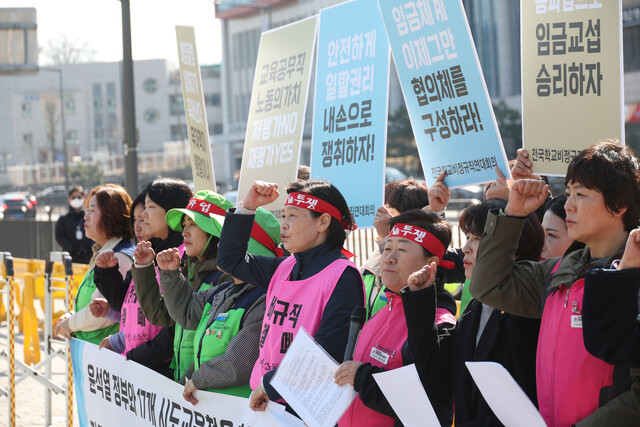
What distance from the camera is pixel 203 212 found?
487 cm

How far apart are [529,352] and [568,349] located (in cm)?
36

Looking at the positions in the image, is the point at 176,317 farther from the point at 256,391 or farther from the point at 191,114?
the point at 191,114

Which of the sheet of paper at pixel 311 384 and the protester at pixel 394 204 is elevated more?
the protester at pixel 394 204

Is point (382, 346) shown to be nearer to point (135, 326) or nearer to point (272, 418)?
point (272, 418)

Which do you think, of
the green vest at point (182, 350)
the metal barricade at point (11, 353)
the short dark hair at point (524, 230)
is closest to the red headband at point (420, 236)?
the short dark hair at point (524, 230)

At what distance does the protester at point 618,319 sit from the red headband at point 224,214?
2634 millimetres

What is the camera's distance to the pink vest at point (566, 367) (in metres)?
2.77

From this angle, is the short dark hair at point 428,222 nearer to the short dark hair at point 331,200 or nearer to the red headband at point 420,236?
the red headband at point 420,236

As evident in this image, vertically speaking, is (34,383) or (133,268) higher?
(133,268)

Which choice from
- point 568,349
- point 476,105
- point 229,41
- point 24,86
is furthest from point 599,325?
point 24,86

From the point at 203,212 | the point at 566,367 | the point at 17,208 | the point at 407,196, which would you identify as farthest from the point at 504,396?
the point at 17,208

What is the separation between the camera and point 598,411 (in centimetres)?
266

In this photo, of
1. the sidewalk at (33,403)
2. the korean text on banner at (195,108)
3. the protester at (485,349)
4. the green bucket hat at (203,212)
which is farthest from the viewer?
Answer: the sidewalk at (33,403)

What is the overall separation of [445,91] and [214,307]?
169 centimetres
